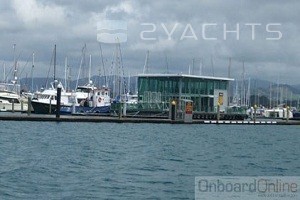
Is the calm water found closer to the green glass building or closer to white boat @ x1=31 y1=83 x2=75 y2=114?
the green glass building

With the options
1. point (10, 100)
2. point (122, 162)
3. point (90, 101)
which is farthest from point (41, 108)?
point (122, 162)

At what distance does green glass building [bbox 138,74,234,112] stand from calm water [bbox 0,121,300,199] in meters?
35.7

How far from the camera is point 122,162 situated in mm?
34844

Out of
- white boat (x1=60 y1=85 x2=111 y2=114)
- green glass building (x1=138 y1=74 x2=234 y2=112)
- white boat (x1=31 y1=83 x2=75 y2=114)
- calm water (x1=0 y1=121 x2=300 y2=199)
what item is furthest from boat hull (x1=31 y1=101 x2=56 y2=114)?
calm water (x1=0 y1=121 x2=300 y2=199)

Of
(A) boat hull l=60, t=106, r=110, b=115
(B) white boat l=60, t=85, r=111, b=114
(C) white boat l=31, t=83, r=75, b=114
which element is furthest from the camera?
(B) white boat l=60, t=85, r=111, b=114

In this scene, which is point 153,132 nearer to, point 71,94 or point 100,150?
point 100,150

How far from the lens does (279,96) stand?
604ft

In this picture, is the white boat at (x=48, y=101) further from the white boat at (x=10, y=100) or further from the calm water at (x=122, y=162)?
the calm water at (x=122, y=162)

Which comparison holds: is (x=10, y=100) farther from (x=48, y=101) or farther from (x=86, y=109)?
(x=86, y=109)

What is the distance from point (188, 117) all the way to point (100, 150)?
35816 millimetres

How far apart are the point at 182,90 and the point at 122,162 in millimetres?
60561

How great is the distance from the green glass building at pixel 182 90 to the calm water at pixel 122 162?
35.7 meters

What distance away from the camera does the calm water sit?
25609 mm

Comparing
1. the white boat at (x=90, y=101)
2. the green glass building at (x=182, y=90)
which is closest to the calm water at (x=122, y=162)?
the green glass building at (x=182, y=90)
